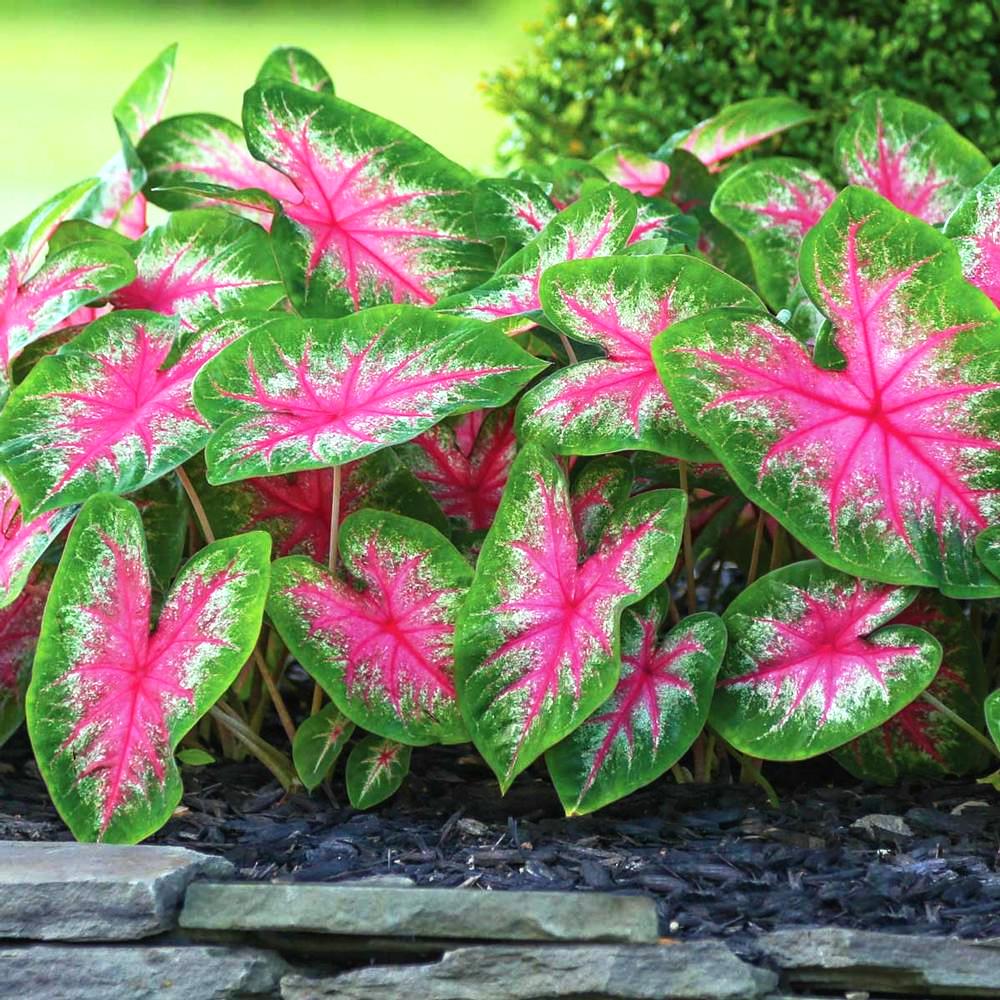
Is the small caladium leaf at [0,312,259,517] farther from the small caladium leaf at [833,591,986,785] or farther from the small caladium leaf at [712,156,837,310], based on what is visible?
the small caladium leaf at [833,591,986,785]

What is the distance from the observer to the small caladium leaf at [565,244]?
5.41ft

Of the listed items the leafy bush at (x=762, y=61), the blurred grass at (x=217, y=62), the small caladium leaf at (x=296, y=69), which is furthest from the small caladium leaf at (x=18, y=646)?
the blurred grass at (x=217, y=62)

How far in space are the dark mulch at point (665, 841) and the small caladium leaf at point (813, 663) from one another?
0.42 ft

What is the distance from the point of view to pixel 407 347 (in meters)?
1.53

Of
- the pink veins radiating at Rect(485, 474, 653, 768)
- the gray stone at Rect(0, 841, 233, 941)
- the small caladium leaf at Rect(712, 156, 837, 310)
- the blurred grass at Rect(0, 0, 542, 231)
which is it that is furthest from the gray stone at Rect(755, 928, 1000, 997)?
the blurred grass at Rect(0, 0, 542, 231)

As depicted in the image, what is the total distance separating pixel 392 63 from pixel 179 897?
9.92 metres

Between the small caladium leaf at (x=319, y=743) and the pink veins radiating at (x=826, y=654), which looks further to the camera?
the small caladium leaf at (x=319, y=743)

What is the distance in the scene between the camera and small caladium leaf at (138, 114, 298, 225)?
2.01 metres

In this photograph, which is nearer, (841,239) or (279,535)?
(841,239)

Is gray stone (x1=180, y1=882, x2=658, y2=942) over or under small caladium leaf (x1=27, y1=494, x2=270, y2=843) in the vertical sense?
under

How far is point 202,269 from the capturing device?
1836 millimetres

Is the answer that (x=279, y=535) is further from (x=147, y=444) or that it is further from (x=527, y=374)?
(x=527, y=374)

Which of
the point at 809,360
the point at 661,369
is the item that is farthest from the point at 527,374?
the point at 809,360

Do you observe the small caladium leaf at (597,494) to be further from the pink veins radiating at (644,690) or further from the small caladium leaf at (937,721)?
the small caladium leaf at (937,721)
